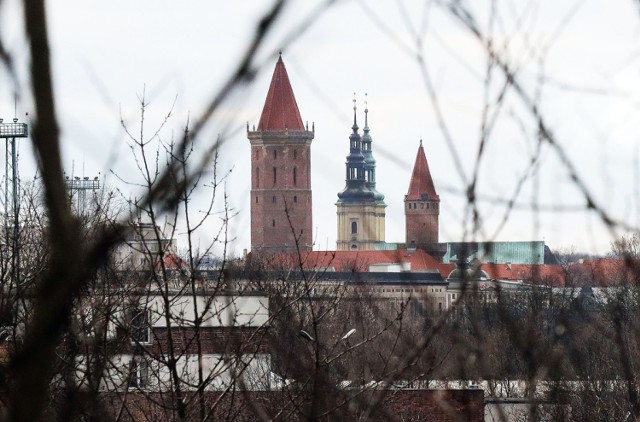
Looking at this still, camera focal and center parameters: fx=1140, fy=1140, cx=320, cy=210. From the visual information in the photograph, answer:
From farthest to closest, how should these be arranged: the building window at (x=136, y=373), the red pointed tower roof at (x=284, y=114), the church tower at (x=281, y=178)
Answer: the church tower at (x=281, y=178) < the red pointed tower roof at (x=284, y=114) < the building window at (x=136, y=373)

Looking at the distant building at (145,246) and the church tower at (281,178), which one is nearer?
the distant building at (145,246)

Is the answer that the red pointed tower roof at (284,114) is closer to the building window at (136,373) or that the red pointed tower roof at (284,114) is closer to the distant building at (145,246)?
the building window at (136,373)

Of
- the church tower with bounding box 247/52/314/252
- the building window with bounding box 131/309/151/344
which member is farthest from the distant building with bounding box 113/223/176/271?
the church tower with bounding box 247/52/314/252

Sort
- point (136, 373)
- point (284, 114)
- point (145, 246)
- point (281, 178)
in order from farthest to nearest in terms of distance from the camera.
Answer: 1. point (281, 178)
2. point (284, 114)
3. point (136, 373)
4. point (145, 246)

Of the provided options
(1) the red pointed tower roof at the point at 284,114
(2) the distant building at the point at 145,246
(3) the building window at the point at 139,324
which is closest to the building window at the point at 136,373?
(3) the building window at the point at 139,324

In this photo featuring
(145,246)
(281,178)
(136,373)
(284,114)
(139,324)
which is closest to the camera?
(145,246)

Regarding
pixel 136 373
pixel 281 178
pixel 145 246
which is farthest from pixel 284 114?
pixel 145 246

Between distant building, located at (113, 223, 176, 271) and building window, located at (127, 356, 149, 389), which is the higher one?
distant building, located at (113, 223, 176, 271)

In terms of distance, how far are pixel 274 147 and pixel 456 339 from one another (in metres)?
101

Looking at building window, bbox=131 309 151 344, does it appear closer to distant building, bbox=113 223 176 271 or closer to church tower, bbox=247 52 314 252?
distant building, bbox=113 223 176 271

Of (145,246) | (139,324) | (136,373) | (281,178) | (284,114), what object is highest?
(284,114)

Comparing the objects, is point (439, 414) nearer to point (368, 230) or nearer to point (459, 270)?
point (368, 230)

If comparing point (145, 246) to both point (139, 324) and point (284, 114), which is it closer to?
point (139, 324)

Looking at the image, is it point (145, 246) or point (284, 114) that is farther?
point (284, 114)
